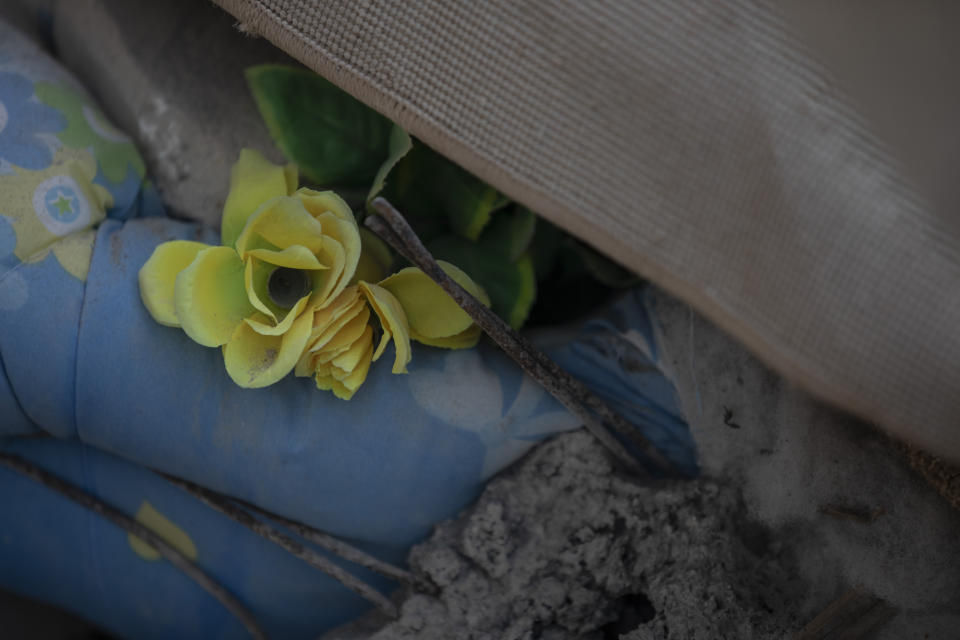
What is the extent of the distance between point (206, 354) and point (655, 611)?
0.34m

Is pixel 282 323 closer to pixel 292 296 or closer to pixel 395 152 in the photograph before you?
pixel 292 296

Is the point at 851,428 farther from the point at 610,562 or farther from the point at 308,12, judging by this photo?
the point at 308,12

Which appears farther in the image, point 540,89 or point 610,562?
point 610,562

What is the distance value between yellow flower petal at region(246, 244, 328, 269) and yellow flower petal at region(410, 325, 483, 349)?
0.09m

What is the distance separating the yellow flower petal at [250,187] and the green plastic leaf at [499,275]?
110 mm

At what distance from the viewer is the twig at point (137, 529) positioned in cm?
60

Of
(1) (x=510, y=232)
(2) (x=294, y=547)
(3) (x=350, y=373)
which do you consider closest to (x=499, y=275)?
(1) (x=510, y=232)

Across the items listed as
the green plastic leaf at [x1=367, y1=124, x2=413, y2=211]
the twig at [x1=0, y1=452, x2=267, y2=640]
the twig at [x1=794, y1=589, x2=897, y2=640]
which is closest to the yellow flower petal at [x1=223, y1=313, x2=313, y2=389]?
the green plastic leaf at [x1=367, y1=124, x2=413, y2=211]

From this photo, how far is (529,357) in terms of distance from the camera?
51 cm

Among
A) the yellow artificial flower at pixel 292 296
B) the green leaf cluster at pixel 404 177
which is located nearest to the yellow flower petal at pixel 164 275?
the yellow artificial flower at pixel 292 296

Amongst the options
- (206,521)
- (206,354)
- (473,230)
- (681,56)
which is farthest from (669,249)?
(206,521)

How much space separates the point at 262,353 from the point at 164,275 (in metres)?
0.08

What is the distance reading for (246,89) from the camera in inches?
23.7

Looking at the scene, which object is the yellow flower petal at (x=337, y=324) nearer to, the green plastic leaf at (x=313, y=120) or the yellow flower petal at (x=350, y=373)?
the yellow flower petal at (x=350, y=373)
